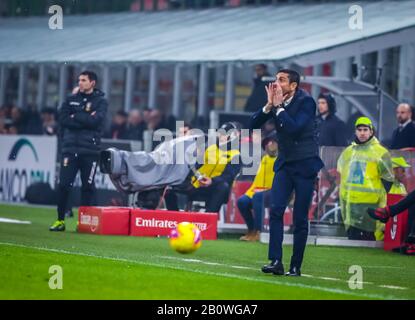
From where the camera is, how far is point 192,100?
35.4 metres

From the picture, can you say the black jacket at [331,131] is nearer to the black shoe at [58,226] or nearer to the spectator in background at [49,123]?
the black shoe at [58,226]

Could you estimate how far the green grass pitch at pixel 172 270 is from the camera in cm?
1210

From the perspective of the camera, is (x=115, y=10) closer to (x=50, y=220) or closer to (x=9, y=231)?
(x=50, y=220)

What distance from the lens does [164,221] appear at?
20.7m

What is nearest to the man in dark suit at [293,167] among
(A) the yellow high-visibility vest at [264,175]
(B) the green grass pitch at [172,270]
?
(B) the green grass pitch at [172,270]

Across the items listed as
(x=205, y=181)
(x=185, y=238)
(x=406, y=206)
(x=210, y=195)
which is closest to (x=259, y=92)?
(x=210, y=195)

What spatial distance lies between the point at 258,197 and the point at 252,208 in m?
0.23

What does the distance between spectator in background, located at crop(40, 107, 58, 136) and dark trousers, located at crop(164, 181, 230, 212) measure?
849 cm

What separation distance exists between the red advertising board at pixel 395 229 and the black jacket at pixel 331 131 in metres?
2.16

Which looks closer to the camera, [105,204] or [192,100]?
[105,204]

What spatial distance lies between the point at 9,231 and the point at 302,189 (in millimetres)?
6783

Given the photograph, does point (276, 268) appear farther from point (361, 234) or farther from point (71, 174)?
point (71, 174)

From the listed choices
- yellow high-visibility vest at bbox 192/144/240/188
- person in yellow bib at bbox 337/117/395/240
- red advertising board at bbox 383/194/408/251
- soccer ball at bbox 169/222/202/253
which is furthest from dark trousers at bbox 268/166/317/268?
yellow high-visibility vest at bbox 192/144/240/188
